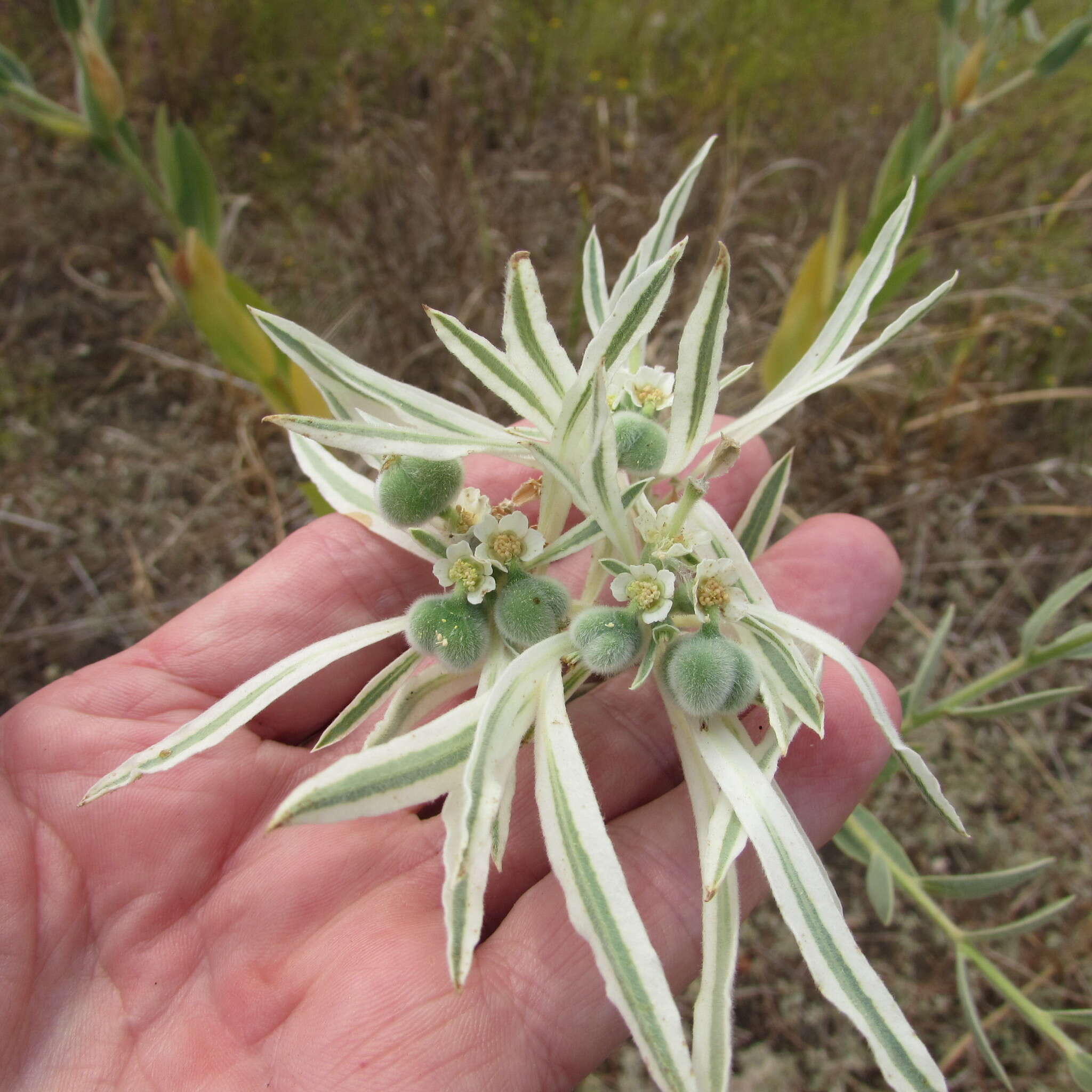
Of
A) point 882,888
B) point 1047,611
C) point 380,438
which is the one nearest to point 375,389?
point 380,438

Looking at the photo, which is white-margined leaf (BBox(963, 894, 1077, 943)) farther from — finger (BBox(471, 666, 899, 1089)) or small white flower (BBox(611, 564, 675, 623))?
small white flower (BBox(611, 564, 675, 623))

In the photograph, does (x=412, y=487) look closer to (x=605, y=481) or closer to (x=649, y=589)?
(x=605, y=481)

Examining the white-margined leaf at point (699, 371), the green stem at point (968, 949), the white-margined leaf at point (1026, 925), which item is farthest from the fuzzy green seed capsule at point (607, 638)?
the white-margined leaf at point (1026, 925)

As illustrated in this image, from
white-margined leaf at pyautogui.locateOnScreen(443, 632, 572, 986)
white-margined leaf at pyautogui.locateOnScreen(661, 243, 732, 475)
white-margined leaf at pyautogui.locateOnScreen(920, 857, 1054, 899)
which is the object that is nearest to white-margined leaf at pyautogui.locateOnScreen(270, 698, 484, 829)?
white-margined leaf at pyautogui.locateOnScreen(443, 632, 572, 986)

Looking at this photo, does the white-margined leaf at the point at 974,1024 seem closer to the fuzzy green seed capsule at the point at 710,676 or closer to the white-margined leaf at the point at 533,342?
the fuzzy green seed capsule at the point at 710,676

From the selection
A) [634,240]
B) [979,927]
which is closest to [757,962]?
[979,927]

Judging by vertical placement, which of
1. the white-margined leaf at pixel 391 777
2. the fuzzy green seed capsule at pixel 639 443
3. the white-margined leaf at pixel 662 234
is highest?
the white-margined leaf at pixel 662 234
